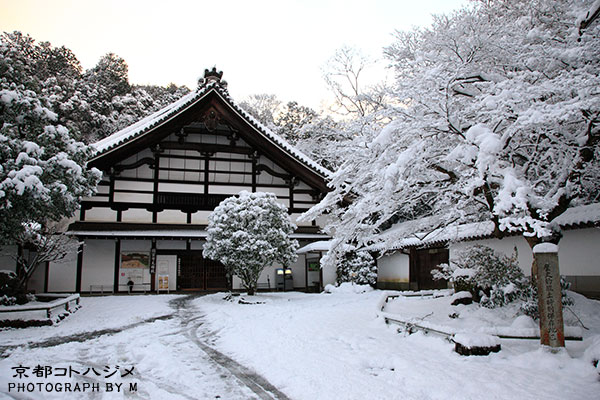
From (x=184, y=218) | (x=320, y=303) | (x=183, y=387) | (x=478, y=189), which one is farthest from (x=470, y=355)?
(x=184, y=218)

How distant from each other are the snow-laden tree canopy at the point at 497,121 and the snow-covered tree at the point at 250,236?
22.0 feet

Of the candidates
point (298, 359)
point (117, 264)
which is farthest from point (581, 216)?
point (117, 264)

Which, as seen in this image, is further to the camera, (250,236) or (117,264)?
(117,264)

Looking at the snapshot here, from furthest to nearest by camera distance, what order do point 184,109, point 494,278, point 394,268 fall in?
point 394,268 < point 184,109 < point 494,278

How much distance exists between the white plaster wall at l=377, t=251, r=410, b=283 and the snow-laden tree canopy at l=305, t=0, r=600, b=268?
430 inches

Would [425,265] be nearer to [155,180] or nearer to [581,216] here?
[581,216]

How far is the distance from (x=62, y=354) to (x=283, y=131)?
2847cm

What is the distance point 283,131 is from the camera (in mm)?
34062

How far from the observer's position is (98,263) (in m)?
18.2

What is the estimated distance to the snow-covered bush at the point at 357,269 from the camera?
60.7 feet

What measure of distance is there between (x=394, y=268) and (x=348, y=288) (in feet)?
11.0

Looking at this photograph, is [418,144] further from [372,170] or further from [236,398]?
[236,398]

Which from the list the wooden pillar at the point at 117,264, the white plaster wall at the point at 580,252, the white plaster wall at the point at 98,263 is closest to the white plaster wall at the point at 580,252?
the white plaster wall at the point at 580,252

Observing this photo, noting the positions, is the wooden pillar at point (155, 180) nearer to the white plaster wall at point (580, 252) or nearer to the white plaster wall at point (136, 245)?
the white plaster wall at point (136, 245)
